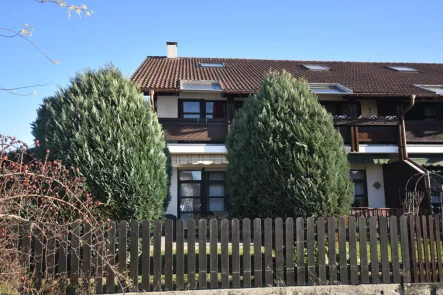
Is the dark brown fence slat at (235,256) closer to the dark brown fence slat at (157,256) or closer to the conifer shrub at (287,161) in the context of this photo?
the conifer shrub at (287,161)

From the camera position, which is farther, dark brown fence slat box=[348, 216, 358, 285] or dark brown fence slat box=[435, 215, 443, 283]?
dark brown fence slat box=[435, 215, 443, 283]

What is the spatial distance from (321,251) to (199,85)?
33.6ft

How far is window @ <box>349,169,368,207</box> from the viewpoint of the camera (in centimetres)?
1663

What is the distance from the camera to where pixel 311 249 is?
713 centimetres

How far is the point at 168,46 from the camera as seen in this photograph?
22484 mm

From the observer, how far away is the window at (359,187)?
1663 centimetres

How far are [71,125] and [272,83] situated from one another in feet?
15.5

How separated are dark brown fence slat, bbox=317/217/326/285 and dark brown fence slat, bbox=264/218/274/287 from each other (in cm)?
95

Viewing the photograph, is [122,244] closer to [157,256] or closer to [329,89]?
[157,256]

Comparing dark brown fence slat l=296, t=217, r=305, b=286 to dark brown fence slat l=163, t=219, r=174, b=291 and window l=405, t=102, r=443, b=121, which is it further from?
window l=405, t=102, r=443, b=121

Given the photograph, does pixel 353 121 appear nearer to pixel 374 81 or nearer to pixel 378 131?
pixel 378 131

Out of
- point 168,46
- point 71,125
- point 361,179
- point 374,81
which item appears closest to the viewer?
point 71,125

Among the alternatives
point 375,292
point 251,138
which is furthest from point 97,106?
point 375,292

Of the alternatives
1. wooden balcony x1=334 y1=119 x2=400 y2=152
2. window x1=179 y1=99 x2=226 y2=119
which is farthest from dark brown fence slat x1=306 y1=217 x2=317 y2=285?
window x1=179 y1=99 x2=226 y2=119
